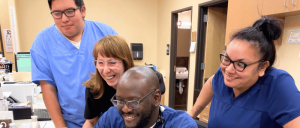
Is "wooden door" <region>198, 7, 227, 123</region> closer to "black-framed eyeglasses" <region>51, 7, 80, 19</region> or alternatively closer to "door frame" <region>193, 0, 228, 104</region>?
"door frame" <region>193, 0, 228, 104</region>

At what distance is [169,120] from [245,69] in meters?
0.47

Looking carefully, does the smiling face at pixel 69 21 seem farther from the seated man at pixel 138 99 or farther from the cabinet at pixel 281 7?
the cabinet at pixel 281 7

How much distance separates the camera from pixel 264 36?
91 cm

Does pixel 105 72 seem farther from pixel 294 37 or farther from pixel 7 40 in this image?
pixel 7 40

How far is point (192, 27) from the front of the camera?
291 centimetres

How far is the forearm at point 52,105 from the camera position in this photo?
1176mm

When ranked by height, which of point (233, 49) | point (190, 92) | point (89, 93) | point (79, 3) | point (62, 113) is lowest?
point (190, 92)

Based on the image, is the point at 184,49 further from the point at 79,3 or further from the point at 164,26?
the point at 79,3

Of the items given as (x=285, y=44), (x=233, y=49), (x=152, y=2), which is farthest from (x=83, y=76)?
(x=152, y=2)

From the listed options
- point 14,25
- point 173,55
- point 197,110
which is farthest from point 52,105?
point 14,25

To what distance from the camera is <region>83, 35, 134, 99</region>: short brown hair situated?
937 mm

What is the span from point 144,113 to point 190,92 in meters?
2.50

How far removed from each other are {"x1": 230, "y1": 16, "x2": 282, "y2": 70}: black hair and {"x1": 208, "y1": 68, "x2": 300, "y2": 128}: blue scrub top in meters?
0.12

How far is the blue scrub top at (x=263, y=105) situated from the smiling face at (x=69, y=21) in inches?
40.3
